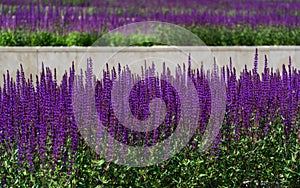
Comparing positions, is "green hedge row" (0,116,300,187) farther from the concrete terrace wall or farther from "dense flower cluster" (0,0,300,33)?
"dense flower cluster" (0,0,300,33)

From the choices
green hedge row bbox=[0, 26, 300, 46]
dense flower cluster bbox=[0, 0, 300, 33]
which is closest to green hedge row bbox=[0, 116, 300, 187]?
green hedge row bbox=[0, 26, 300, 46]

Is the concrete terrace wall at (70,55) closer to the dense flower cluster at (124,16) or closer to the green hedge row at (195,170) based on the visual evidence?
the dense flower cluster at (124,16)

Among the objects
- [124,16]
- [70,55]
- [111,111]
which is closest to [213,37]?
[124,16]

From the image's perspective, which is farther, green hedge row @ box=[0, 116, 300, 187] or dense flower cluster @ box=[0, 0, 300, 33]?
dense flower cluster @ box=[0, 0, 300, 33]

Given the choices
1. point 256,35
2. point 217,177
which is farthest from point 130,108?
point 256,35

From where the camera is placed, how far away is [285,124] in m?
5.02

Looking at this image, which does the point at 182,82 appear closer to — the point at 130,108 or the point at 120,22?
the point at 130,108

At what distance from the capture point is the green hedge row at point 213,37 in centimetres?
976

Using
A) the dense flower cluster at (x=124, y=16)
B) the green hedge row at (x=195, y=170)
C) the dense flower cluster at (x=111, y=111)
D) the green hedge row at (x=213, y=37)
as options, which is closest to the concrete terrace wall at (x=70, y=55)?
the green hedge row at (x=213, y=37)

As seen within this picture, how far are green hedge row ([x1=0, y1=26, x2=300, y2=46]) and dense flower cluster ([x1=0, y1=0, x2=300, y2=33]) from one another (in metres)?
0.22

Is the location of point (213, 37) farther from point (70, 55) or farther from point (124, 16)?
point (70, 55)

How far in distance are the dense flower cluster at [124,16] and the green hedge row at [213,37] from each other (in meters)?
0.22

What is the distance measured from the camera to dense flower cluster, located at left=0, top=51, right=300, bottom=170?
14.9 feet

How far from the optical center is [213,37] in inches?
423
